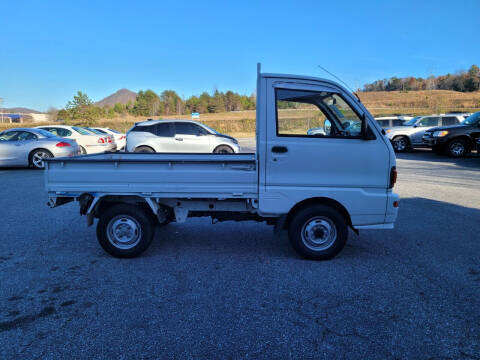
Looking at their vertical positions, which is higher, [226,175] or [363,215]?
[226,175]

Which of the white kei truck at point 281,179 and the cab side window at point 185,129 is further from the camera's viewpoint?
the cab side window at point 185,129

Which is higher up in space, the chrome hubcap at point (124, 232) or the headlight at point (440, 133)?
the headlight at point (440, 133)

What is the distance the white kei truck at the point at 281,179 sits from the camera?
4.11 metres

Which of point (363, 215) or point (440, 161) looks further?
point (440, 161)

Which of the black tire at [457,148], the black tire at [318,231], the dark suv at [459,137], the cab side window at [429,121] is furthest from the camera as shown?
the cab side window at [429,121]

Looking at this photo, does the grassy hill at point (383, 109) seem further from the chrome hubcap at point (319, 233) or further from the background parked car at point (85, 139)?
the chrome hubcap at point (319, 233)

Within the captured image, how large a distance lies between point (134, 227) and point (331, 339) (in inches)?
108

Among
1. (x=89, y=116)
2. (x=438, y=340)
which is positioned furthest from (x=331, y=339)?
(x=89, y=116)

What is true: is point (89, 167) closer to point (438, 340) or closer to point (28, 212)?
point (28, 212)

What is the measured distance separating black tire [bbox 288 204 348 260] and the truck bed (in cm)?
65

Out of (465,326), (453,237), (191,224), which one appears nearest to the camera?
(465,326)

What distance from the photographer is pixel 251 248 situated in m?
4.86

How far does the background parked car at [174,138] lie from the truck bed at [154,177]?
8755 mm

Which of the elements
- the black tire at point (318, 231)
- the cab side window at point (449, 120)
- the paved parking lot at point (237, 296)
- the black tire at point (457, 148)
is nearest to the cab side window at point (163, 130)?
the paved parking lot at point (237, 296)
